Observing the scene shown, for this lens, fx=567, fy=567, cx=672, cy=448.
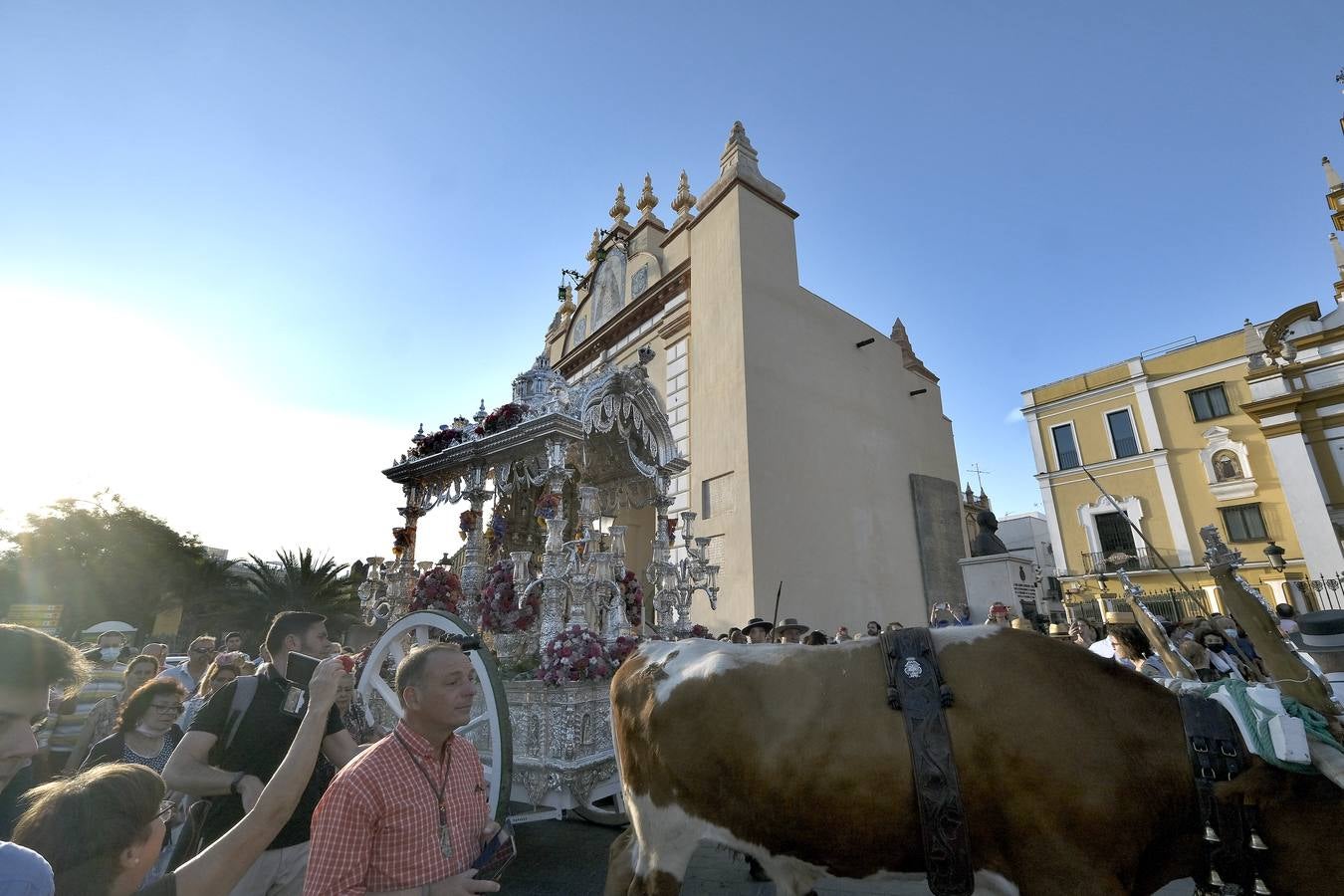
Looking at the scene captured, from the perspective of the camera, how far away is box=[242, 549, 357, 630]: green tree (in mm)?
23250

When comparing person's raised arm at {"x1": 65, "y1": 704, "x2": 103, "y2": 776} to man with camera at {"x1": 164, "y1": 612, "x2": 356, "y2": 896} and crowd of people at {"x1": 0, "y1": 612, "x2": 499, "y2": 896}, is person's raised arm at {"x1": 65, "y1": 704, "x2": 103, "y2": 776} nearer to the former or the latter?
crowd of people at {"x1": 0, "y1": 612, "x2": 499, "y2": 896}

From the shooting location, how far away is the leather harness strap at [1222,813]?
2.07 meters

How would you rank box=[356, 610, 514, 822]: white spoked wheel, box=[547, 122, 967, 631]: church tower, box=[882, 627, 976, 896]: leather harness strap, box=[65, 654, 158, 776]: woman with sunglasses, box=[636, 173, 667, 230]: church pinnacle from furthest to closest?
box=[636, 173, 667, 230]: church pinnacle
box=[547, 122, 967, 631]: church tower
box=[65, 654, 158, 776]: woman with sunglasses
box=[356, 610, 514, 822]: white spoked wheel
box=[882, 627, 976, 896]: leather harness strap

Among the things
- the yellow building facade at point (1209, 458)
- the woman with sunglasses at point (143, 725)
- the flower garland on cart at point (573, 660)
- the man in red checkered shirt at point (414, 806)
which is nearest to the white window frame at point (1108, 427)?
the yellow building facade at point (1209, 458)

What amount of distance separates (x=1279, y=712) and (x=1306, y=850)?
0.48m

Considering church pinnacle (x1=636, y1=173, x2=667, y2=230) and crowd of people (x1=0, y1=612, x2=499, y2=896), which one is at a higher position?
church pinnacle (x1=636, y1=173, x2=667, y2=230)

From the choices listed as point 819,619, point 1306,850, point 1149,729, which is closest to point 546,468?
point 1149,729

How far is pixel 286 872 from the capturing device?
8.61 ft

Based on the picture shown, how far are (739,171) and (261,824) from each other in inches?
636

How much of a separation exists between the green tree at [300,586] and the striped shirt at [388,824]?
24439mm

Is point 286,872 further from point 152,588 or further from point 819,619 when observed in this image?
point 152,588

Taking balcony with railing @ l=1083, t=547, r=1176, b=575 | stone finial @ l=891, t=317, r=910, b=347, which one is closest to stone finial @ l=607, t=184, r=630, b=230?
stone finial @ l=891, t=317, r=910, b=347

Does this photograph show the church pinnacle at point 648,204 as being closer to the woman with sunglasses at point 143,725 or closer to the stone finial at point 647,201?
the stone finial at point 647,201

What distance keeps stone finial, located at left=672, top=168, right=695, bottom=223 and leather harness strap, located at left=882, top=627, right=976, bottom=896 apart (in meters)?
16.3
